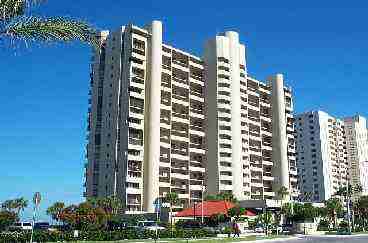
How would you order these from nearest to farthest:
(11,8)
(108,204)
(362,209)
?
(11,8) < (108,204) < (362,209)

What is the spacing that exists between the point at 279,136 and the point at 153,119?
57.1m

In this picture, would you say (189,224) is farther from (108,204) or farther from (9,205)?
(9,205)

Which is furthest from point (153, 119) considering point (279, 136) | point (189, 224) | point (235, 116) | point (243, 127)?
point (279, 136)

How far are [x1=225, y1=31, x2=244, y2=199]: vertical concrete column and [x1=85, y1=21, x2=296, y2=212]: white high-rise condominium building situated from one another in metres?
0.29

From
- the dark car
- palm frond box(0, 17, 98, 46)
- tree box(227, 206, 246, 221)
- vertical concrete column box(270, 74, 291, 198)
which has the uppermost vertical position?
vertical concrete column box(270, 74, 291, 198)

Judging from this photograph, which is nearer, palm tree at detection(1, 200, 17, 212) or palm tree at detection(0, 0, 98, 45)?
palm tree at detection(0, 0, 98, 45)

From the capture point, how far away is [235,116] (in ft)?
446

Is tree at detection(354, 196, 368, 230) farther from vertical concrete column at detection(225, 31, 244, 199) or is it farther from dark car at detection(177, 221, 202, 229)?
dark car at detection(177, 221, 202, 229)

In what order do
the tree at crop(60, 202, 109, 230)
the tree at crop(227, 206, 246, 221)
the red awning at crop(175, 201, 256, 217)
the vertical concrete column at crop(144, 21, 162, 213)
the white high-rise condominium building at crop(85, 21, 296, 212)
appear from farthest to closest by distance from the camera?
the white high-rise condominium building at crop(85, 21, 296, 212) < the vertical concrete column at crop(144, 21, 162, 213) < the tree at crop(60, 202, 109, 230) < the red awning at crop(175, 201, 256, 217) < the tree at crop(227, 206, 246, 221)

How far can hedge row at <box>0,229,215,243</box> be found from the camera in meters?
42.3

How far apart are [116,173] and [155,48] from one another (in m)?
32.7

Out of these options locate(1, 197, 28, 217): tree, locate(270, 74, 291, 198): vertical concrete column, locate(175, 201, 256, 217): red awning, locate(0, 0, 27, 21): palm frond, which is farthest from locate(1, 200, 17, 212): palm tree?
locate(0, 0, 27, 21): palm frond

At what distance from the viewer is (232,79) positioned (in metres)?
139

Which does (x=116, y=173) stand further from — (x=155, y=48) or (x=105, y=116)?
(x=155, y=48)
